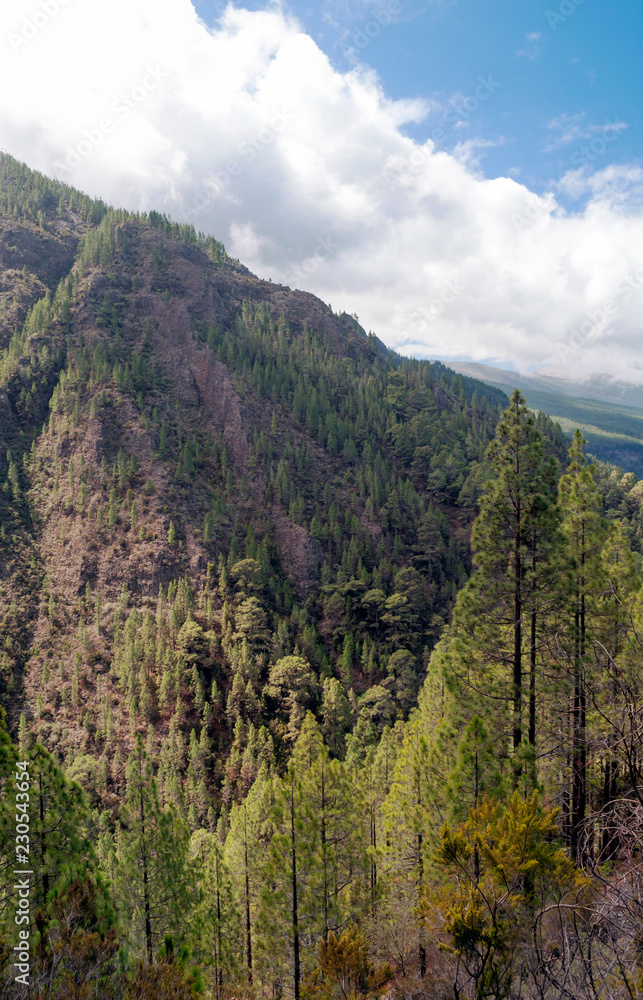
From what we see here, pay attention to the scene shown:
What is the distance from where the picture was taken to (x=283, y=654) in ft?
188

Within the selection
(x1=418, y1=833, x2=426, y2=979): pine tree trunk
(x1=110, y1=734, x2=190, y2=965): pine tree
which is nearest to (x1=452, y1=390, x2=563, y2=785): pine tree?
(x1=418, y1=833, x2=426, y2=979): pine tree trunk

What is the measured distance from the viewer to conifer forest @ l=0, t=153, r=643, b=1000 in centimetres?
1052

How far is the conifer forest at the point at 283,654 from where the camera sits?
10516 millimetres

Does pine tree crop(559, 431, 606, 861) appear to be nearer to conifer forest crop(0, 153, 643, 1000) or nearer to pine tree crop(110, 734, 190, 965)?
conifer forest crop(0, 153, 643, 1000)

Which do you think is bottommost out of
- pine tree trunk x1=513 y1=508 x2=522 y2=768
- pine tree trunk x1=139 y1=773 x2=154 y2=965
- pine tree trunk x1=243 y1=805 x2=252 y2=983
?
pine tree trunk x1=243 y1=805 x2=252 y2=983

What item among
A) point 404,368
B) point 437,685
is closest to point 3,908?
point 437,685

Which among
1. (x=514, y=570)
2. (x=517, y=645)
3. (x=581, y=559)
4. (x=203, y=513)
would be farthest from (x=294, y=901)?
(x=203, y=513)

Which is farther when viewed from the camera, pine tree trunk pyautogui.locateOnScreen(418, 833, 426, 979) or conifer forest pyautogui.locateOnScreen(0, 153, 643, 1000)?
pine tree trunk pyautogui.locateOnScreen(418, 833, 426, 979)

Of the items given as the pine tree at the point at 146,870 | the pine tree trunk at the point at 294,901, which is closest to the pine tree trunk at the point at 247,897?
the pine tree at the point at 146,870

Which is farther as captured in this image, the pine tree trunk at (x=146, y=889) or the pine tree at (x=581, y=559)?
the pine tree trunk at (x=146, y=889)

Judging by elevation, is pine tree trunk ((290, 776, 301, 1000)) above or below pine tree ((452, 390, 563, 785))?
below

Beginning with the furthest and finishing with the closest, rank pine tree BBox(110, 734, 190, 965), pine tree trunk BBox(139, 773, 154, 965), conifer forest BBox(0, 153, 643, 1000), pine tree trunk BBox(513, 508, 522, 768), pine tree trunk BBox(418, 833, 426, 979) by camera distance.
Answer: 1. pine tree BBox(110, 734, 190, 965)
2. pine tree trunk BBox(139, 773, 154, 965)
3. pine tree trunk BBox(418, 833, 426, 979)
4. pine tree trunk BBox(513, 508, 522, 768)
5. conifer forest BBox(0, 153, 643, 1000)

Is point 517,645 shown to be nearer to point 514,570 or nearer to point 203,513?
point 514,570

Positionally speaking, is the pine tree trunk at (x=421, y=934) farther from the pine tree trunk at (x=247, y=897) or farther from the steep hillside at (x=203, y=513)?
the steep hillside at (x=203, y=513)
